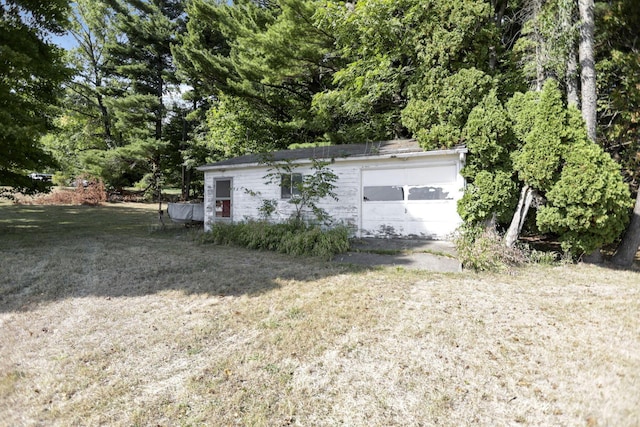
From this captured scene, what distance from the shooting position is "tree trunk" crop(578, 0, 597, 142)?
7.44 metres

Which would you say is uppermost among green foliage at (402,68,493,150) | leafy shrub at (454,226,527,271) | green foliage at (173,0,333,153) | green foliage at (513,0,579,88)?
green foliage at (173,0,333,153)

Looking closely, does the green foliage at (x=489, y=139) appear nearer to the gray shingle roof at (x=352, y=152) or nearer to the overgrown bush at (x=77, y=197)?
the gray shingle roof at (x=352, y=152)

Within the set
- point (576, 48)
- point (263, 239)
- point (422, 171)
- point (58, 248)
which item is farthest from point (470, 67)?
point (58, 248)

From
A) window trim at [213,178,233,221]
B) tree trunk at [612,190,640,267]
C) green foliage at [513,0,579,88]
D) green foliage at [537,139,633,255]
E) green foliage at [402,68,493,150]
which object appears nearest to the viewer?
green foliage at [537,139,633,255]

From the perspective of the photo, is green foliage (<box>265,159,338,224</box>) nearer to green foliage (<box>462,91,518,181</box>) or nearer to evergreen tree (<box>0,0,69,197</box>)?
green foliage (<box>462,91,518,181</box>)

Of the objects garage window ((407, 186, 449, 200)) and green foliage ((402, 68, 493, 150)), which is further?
green foliage ((402, 68, 493, 150))

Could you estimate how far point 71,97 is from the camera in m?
25.4

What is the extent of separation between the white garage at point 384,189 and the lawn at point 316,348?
9.71 ft

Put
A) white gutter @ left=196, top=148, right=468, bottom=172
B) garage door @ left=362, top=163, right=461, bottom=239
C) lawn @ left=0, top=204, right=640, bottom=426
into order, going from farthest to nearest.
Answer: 1. garage door @ left=362, top=163, right=461, bottom=239
2. white gutter @ left=196, top=148, right=468, bottom=172
3. lawn @ left=0, top=204, right=640, bottom=426

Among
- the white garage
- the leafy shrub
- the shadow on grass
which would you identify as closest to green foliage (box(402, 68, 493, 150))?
the white garage

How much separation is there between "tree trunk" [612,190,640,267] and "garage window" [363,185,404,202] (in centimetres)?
505

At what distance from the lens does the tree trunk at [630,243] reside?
7.23 metres

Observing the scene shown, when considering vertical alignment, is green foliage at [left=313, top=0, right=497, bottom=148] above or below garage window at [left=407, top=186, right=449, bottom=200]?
above

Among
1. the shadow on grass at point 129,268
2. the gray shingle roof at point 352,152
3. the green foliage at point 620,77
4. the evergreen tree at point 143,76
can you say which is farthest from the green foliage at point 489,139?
the evergreen tree at point 143,76
